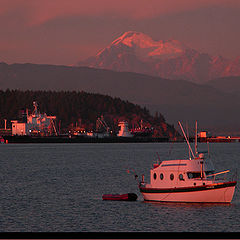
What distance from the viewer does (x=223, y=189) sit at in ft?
144

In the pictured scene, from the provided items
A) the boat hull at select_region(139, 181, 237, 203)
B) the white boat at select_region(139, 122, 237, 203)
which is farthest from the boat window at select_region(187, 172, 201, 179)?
the boat hull at select_region(139, 181, 237, 203)

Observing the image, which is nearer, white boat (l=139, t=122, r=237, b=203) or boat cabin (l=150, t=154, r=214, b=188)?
white boat (l=139, t=122, r=237, b=203)

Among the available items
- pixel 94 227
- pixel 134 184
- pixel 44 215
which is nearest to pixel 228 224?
pixel 94 227

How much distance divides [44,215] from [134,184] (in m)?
32.5

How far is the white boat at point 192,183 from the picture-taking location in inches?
1718

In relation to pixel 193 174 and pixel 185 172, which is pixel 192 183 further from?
pixel 185 172

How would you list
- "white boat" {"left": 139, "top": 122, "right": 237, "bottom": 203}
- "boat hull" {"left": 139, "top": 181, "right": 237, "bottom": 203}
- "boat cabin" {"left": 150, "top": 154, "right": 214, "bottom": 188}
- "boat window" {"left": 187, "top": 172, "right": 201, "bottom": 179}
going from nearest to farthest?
"boat hull" {"left": 139, "top": 181, "right": 237, "bottom": 203} → "white boat" {"left": 139, "top": 122, "right": 237, "bottom": 203} → "boat cabin" {"left": 150, "top": 154, "right": 214, "bottom": 188} → "boat window" {"left": 187, "top": 172, "right": 201, "bottom": 179}

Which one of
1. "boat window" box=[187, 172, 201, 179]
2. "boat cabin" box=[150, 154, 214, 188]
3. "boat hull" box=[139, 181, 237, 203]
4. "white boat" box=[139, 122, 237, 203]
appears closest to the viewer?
"boat hull" box=[139, 181, 237, 203]

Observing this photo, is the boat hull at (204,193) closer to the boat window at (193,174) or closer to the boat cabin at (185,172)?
the boat cabin at (185,172)

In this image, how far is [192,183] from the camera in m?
43.9

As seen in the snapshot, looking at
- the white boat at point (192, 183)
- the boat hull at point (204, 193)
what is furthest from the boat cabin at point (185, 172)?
the boat hull at point (204, 193)

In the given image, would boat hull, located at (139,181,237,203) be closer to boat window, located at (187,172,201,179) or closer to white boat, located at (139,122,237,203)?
white boat, located at (139,122,237,203)

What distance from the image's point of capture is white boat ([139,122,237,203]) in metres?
43.6

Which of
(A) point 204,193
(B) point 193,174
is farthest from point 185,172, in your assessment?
(A) point 204,193
